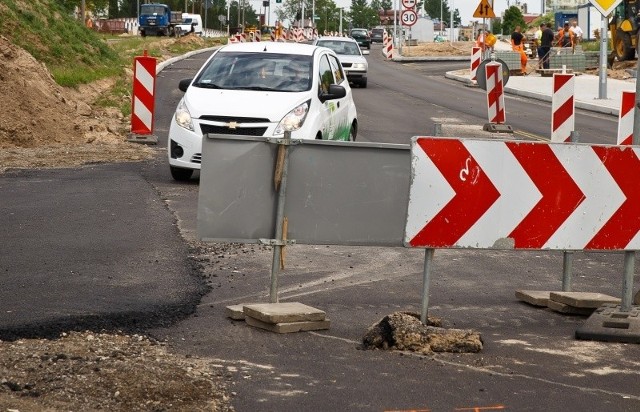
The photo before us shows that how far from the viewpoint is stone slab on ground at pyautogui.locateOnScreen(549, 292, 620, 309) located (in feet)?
28.9

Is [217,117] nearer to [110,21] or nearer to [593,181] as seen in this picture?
[593,181]

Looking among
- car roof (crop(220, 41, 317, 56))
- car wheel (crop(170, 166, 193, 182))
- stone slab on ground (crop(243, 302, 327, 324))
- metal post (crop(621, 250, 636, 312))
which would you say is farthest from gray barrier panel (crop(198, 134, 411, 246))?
car roof (crop(220, 41, 317, 56))

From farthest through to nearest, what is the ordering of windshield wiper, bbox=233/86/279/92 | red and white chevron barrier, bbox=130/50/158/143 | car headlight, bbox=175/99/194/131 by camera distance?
red and white chevron barrier, bbox=130/50/158/143
windshield wiper, bbox=233/86/279/92
car headlight, bbox=175/99/194/131

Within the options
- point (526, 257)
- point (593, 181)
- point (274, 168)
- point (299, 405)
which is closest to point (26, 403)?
point (299, 405)

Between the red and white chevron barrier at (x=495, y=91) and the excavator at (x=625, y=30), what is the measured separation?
20073mm

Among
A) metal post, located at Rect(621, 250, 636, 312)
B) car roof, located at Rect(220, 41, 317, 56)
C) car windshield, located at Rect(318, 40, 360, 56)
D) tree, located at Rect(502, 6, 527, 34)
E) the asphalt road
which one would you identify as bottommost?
the asphalt road

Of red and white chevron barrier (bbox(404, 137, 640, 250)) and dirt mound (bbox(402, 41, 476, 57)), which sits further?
dirt mound (bbox(402, 41, 476, 57))

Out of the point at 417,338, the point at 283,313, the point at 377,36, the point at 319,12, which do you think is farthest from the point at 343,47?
the point at 319,12

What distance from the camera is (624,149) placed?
8.31 m

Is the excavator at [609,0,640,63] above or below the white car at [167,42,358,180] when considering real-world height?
above

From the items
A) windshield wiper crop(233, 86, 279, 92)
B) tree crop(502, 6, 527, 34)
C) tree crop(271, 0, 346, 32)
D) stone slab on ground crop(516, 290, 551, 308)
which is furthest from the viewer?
tree crop(271, 0, 346, 32)

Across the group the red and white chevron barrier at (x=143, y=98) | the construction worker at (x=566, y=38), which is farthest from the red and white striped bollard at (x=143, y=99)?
the construction worker at (x=566, y=38)

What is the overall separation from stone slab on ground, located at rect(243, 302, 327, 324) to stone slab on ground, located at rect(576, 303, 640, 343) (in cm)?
172

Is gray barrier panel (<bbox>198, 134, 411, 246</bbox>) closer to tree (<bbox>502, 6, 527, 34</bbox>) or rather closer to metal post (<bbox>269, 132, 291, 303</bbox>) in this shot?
metal post (<bbox>269, 132, 291, 303</bbox>)
